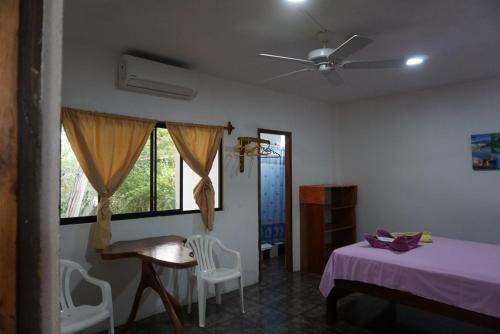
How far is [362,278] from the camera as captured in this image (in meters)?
3.10

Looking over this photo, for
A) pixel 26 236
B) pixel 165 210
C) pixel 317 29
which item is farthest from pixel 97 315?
pixel 317 29

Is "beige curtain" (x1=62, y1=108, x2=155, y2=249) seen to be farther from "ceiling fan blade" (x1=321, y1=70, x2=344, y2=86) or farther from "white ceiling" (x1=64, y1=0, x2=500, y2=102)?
"ceiling fan blade" (x1=321, y1=70, x2=344, y2=86)

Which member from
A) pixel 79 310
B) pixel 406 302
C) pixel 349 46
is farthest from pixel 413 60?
pixel 79 310

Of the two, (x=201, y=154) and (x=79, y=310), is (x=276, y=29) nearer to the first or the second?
(x=201, y=154)

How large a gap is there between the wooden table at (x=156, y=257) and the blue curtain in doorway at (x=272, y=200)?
275 cm

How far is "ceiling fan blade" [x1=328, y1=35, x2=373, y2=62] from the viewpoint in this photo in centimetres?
219

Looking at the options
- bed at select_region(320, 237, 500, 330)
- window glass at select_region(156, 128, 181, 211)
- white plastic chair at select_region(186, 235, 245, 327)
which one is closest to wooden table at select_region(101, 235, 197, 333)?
white plastic chair at select_region(186, 235, 245, 327)

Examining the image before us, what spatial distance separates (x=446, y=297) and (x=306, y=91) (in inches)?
126

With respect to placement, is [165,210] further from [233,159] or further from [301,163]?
[301,163]

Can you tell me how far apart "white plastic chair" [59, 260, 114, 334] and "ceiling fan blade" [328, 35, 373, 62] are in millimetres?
2480

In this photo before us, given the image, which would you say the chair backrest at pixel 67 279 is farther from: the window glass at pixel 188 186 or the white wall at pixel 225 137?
the window glass at pixel 188 186

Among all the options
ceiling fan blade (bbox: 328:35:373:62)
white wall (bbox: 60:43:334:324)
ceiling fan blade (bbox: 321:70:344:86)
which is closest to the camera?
ceiling fan blade (bbox: 328:35:373:62)

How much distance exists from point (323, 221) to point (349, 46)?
310 centimetres

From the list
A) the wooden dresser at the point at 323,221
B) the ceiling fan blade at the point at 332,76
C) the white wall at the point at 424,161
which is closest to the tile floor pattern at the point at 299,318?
the wooden dresser at the point at 323,221
